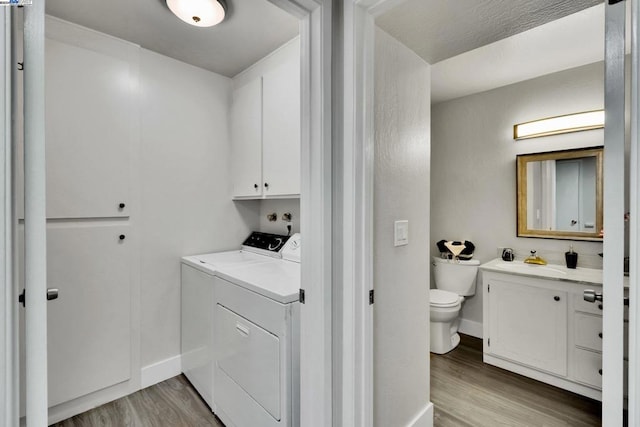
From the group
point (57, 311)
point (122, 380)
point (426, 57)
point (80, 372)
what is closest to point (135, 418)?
point (122, 380)

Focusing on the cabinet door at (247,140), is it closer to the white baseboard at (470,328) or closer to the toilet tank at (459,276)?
the toilet tank at (459,276)

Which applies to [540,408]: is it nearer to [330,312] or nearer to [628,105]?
[330,312]

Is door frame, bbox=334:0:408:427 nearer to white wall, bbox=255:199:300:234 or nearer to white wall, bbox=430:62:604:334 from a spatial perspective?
white wall, bbox=255:199:300:234

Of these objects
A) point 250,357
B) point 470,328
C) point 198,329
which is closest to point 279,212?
point 198,329

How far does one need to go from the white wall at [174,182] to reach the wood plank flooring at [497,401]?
75.4 inches

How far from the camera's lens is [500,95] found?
276 centimetres

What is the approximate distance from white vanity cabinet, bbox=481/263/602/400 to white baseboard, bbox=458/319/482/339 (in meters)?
0.49

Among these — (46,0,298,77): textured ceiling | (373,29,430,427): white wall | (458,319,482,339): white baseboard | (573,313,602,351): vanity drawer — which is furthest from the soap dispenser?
(46,0,298,77): textured ceiling

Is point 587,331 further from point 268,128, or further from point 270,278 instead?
point 268,128

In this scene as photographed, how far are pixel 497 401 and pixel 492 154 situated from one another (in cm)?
199

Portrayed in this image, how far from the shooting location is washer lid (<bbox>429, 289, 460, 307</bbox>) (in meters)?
2.54

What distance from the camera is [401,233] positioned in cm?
146

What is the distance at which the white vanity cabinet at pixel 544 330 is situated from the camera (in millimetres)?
2004
